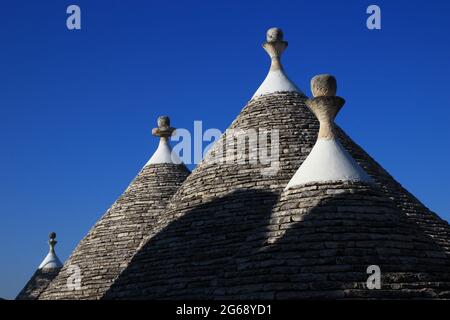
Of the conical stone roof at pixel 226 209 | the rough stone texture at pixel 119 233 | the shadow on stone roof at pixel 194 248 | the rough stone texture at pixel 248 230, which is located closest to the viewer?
the rough stone texture at pixel 248 230

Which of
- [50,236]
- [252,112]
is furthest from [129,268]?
[50,236]

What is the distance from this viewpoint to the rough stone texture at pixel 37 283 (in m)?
20.8

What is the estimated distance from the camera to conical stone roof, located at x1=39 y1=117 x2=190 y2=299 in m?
13.5

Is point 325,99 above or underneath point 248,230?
above

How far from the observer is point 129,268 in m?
11.6

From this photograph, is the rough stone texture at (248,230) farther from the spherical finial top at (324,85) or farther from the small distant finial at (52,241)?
the small distant finial at (52,241)

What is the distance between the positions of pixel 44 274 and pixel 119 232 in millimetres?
9713

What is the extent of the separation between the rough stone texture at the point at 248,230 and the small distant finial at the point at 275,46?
920mm

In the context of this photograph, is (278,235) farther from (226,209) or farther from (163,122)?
(163,122)

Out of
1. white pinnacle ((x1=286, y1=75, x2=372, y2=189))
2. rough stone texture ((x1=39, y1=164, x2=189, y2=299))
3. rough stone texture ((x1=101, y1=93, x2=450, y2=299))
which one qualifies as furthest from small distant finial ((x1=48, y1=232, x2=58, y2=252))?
white pinnacle ((x1=286, y1=75, x2=372, y2=189))

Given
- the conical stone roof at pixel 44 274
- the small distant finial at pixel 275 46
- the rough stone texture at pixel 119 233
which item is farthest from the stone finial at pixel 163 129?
the conical stone roof at pixel 44 274

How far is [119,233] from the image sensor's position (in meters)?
14.3

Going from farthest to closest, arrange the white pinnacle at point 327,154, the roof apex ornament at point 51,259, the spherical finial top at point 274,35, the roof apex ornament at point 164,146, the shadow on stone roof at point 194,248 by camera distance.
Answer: the roof apex ornament at point 51,259, the roof apex ornament at point 164,146, the spherical finial top at point 274,35, the shadow on stone roof at point 194,248, the white pinnacle at point 327,154

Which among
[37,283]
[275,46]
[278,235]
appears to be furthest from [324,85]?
[37,283]
